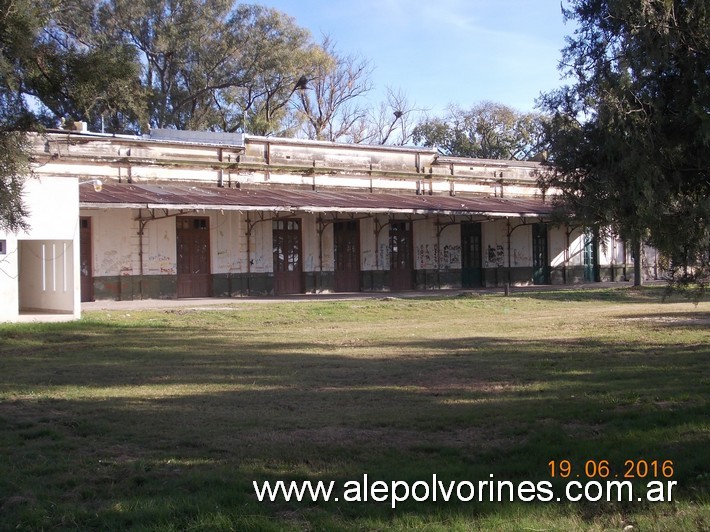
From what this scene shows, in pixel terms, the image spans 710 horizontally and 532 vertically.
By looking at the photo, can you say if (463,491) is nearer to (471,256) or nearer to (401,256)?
(401,256)

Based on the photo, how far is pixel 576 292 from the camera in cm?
2947

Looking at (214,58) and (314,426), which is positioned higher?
(214,58)

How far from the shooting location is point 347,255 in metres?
32.4

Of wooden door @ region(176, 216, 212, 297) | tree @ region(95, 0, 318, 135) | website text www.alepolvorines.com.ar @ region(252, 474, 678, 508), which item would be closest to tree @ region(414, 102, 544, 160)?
tree @ region(95, 0, 318, 135)

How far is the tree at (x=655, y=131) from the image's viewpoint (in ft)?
24.4

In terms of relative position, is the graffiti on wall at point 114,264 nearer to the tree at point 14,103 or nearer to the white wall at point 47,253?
the white wall at point 47,253

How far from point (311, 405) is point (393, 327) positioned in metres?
10.2

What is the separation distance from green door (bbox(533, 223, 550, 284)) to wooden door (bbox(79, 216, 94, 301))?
21.0 meters

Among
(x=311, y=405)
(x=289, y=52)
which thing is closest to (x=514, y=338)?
(x=311, y=405)

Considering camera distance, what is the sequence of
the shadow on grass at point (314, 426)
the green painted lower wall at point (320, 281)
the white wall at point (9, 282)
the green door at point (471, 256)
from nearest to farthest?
1. the shadow on grass at point (314, 426)
2. the white wall at point (9, 282)
3. the green painted lower wall at point (320, 281)
4. the green door at point (471, 256)

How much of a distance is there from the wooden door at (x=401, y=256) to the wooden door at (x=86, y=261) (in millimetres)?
12697

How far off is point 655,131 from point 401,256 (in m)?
26.1

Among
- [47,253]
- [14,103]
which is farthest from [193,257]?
[14,103]

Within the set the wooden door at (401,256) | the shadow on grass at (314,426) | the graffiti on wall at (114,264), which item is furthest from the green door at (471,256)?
the shadow on grass at (314,426)
